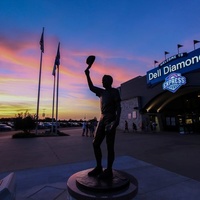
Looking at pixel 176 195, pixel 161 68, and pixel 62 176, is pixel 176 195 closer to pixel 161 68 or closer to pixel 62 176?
pixel 62 176

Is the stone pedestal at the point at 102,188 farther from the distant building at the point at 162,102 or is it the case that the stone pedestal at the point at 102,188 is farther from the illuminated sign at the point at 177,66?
the distant building at the point at 162,102

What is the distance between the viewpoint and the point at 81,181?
371cm

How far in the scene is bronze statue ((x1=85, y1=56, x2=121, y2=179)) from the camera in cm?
392

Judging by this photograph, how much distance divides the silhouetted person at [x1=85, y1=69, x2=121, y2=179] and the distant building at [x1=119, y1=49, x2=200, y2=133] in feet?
53.8

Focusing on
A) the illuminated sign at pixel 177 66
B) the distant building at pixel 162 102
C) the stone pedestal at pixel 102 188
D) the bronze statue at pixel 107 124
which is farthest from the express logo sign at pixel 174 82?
the stone pedestal at pixel 102 188

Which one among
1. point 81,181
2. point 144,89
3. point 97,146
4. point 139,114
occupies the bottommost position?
point 81,181

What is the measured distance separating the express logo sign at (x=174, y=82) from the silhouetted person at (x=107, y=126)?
52.4 ft

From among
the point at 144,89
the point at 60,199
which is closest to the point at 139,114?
the point at 144,89

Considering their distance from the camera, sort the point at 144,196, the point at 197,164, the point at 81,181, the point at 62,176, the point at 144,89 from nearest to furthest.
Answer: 1. the point at 81,181
2. the point at 144,196
3. the point at 62,176
4. the point at 197,164
5. the point at 144,89

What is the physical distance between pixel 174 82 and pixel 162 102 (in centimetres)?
642

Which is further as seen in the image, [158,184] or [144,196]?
[158,184]

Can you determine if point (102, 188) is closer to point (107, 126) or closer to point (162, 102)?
point (107, 126)

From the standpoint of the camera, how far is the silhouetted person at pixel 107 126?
392 centimetres

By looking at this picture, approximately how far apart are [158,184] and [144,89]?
21114 millimetres
